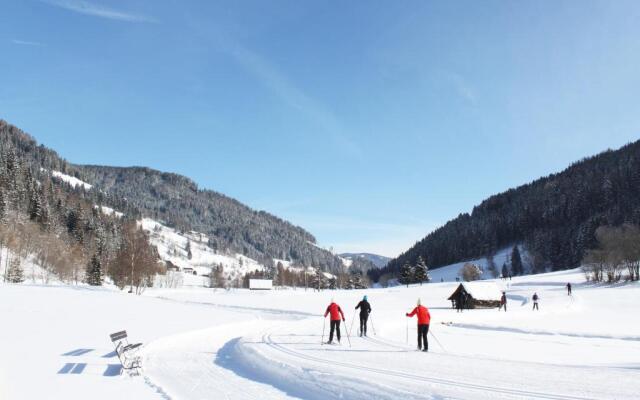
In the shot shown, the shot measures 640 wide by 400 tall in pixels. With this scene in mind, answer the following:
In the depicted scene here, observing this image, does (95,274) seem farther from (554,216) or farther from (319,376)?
(554,216)

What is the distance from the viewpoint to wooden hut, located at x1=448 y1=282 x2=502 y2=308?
4712 centimetres

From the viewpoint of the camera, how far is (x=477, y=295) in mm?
47656

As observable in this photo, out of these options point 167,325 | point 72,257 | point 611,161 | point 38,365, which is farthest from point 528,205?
point 38,365

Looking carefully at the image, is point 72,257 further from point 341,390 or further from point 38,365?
point 341,390

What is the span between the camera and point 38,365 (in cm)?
1335

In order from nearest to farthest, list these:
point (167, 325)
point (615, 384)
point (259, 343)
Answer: point (615, 384), point (259, 343), point (167, 325)

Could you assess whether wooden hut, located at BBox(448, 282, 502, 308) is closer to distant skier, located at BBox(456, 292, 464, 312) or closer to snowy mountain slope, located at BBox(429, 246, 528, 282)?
distant skier, located at BBox(456, 292, 464, 312)

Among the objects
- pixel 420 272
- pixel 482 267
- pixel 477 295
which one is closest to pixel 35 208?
pixel 420 272

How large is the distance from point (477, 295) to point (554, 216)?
4633 inches

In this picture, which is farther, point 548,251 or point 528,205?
point 528,205

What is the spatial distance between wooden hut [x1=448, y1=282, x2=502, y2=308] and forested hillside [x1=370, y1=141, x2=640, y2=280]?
7799 cm

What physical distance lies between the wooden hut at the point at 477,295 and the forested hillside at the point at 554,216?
77995 millimetres

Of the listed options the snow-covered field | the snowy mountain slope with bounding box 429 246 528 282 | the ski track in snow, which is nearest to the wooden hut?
the snow-covered field

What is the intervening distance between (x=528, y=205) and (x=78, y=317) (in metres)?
162
